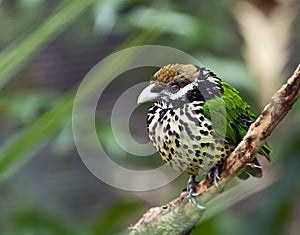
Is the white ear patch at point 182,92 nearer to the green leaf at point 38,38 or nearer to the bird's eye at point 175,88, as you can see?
the bird's eye at point 175,88

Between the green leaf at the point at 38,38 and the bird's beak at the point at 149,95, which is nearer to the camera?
the bird's beak at the point at 149,95

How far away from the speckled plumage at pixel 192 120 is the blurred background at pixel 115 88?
4cm

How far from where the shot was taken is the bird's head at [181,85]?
11.1 inches

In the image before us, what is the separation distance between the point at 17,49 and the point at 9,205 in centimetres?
89

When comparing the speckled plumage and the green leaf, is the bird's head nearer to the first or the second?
the speckled plumage

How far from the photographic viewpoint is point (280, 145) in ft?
2.63

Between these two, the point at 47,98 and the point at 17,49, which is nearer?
the point at 17,49

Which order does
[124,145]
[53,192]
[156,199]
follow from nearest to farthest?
[124,145], [156,199], [53,192]

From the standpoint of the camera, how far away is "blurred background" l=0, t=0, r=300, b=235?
1.38ft

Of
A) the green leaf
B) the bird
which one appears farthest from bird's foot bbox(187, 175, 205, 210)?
the green leaf

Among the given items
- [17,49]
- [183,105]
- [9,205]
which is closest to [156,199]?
[9,205]

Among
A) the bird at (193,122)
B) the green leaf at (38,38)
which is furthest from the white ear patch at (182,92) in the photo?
the green leaf at (38,38)

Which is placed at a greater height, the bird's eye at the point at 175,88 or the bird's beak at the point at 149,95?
the bird's beak at the point at 149,95

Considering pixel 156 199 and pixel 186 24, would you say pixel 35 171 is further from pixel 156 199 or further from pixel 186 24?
pixel 186 24
